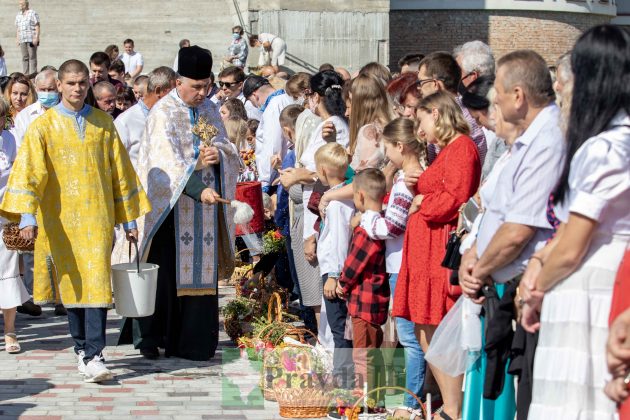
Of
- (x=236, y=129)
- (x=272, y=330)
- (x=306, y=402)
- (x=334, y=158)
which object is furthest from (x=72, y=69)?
(x=236, y=129)

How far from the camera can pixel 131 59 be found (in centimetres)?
2600

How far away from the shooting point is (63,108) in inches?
348

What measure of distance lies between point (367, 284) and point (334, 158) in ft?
3.68

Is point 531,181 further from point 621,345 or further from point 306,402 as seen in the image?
point 306,402

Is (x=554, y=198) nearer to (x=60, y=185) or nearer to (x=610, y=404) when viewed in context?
(x=610, y=404)

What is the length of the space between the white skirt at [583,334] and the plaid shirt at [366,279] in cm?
305

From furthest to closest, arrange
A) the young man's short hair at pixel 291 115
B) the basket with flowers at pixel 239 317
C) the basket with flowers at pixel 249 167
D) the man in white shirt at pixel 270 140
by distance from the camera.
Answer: the basket with flowers at pixel 249 167
the man in white shirt at pixel 270 140
the young man's short hair at pixel 291 115
the basket with flowers at pixel 239 317

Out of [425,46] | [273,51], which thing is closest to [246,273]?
[273,51]

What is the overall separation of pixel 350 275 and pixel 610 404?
332 cm

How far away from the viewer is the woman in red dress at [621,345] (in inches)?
163

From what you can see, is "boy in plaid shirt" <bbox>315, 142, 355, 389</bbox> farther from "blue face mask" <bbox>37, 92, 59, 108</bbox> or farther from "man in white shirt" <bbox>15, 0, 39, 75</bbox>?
"man in white shirt" <bbox>15, 0, 39, 75</bbox>

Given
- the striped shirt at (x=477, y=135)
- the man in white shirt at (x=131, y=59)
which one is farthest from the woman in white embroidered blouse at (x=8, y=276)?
the man in white shirt at (x=131, y=59)

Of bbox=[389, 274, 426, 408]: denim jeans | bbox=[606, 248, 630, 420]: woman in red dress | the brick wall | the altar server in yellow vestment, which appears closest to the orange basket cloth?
the altar server in yellow vestment

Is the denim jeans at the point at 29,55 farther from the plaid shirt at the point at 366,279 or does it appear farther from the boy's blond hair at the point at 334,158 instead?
the plaid shirt at the point at 366,279
